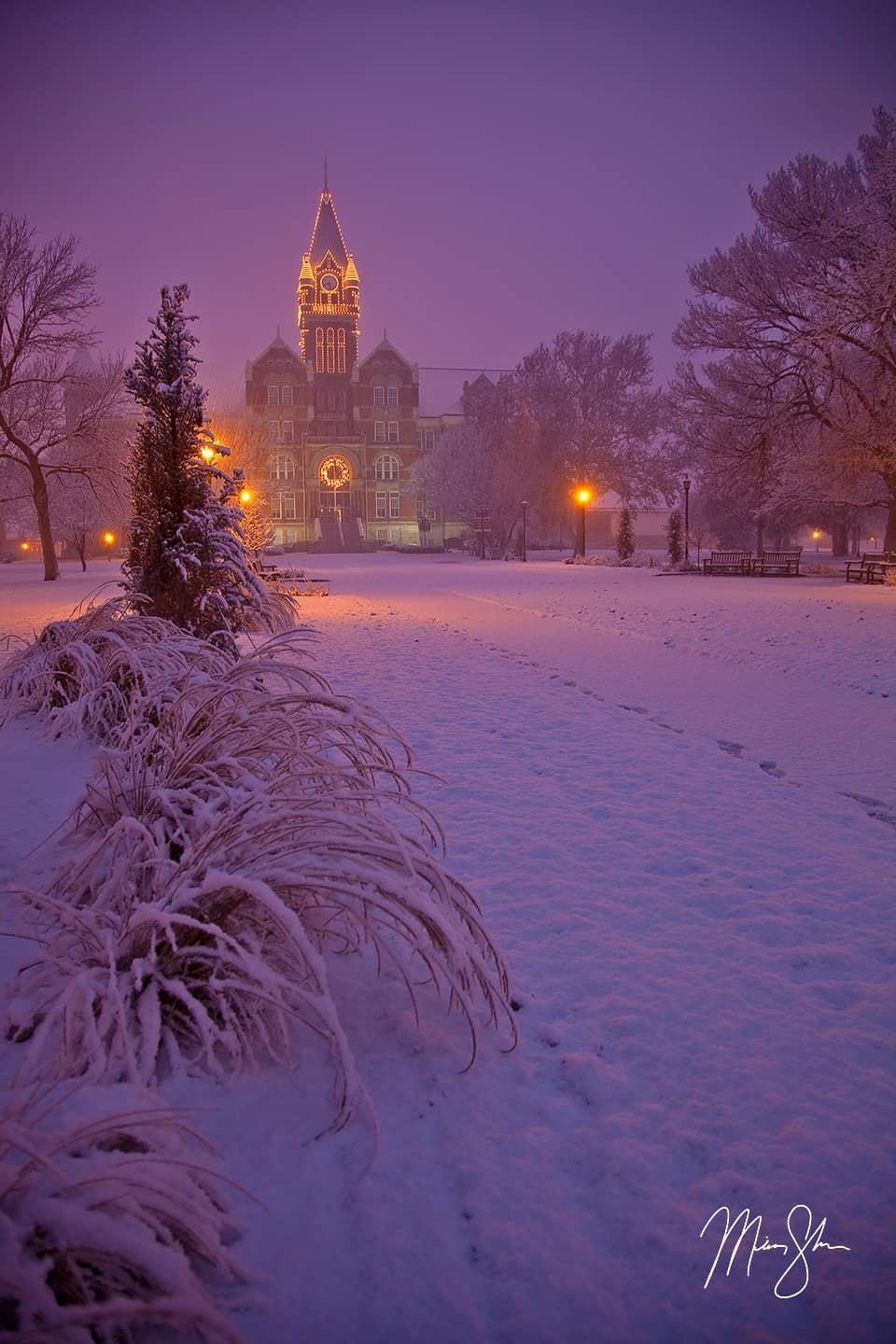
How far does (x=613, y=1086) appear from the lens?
84.7 inches

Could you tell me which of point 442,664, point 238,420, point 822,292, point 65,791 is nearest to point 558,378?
point 238,420

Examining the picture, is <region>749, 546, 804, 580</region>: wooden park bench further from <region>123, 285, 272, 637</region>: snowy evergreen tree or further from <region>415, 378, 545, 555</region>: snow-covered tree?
<region>123, 285, 272, 637</region>: snowy evergreen tree

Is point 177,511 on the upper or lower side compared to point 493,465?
lower

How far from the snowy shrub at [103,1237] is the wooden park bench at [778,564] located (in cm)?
3050

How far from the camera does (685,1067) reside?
2223 mm

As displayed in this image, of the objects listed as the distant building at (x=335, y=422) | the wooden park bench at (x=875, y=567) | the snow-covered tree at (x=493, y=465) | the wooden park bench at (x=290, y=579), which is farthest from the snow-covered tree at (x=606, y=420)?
the wooden park bench at (x=290, y=579)

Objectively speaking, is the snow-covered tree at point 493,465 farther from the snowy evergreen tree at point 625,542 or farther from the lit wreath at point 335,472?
the lit wreath at point 335,472

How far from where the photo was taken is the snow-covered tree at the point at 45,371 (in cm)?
2803

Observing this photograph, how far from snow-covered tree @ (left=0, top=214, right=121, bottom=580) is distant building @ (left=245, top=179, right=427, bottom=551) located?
32.1 meters

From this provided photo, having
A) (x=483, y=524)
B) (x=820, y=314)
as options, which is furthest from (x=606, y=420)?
(x=820, y=314)

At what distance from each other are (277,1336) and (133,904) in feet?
4.35

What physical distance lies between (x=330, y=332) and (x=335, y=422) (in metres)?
9.82

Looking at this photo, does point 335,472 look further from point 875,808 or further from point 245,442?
point 875,808

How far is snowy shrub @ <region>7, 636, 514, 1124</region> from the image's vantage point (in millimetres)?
1960
